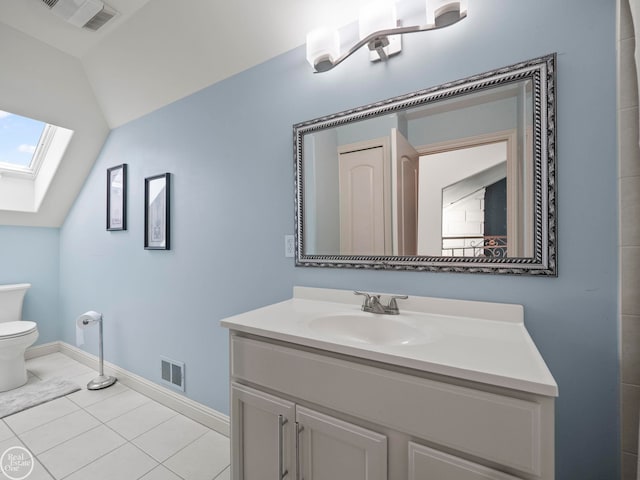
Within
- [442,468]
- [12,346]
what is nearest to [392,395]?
[442,468]

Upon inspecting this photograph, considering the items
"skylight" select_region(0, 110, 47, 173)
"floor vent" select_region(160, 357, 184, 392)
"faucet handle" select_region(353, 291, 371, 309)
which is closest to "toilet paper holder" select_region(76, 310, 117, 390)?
"floor vent" select_region(160, 357, 184, 392)

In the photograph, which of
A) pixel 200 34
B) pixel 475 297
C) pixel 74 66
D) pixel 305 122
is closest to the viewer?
pixel 475 297

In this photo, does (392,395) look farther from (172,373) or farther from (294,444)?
(172,373)

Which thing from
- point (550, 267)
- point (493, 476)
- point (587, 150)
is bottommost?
point (493, 476)

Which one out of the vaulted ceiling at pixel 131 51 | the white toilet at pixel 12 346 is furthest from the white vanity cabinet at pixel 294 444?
the white toilet at pixel 12 346

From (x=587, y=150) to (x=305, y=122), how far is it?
1110mm

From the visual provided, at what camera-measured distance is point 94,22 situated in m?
1.71

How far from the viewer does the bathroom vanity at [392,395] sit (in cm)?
65

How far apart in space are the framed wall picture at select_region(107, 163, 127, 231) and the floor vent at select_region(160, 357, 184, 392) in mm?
1095

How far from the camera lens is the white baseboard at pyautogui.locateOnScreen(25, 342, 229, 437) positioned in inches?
70.9

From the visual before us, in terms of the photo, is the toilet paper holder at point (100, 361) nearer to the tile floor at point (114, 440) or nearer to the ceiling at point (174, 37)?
the tile floor at point (114, 440)

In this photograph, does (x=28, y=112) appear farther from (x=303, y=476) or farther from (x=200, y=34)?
(x=303, y=476)

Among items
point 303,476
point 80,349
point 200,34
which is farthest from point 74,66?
point 303,476

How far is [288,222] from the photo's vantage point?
154 centimetres
